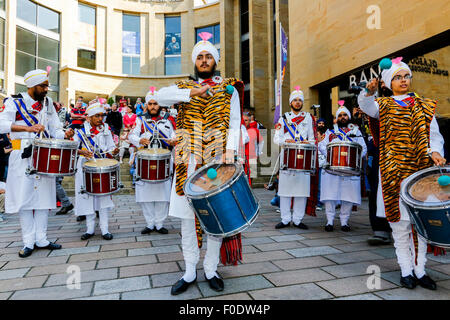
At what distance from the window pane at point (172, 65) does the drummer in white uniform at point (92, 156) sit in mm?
23248

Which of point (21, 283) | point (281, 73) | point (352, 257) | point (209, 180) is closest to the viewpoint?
point (209, 180)

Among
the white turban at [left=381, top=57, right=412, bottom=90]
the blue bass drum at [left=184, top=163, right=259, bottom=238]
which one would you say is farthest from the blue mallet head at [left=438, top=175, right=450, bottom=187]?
the blue bass drum at [left=184, top=163, right=259, bottom=238]

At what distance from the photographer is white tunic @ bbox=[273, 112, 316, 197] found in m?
5.22

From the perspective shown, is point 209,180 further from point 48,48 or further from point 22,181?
point 48,48

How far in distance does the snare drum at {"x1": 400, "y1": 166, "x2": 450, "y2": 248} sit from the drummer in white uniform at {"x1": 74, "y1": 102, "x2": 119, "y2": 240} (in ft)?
12.5

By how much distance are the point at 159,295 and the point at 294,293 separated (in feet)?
3.63

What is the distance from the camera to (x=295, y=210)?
17.2 ft

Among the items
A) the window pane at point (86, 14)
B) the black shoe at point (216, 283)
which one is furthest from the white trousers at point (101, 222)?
the window pane at point (86, 14)

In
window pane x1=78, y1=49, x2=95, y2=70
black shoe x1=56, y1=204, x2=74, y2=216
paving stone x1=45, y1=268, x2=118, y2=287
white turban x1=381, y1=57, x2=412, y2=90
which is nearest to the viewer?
paving stone x1=45, y1=268, x2=118, y2=287

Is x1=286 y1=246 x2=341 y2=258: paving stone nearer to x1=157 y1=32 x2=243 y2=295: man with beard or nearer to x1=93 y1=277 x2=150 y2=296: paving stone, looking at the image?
x1=157 y1=32 x2=243 y2=295: man with beard

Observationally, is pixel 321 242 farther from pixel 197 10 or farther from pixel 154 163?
pixel 197 10

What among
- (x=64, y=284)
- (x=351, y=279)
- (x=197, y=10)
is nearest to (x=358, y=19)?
(x=351, y=279)

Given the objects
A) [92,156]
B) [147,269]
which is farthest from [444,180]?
[92,156]

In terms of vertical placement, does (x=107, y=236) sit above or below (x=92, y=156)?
below
